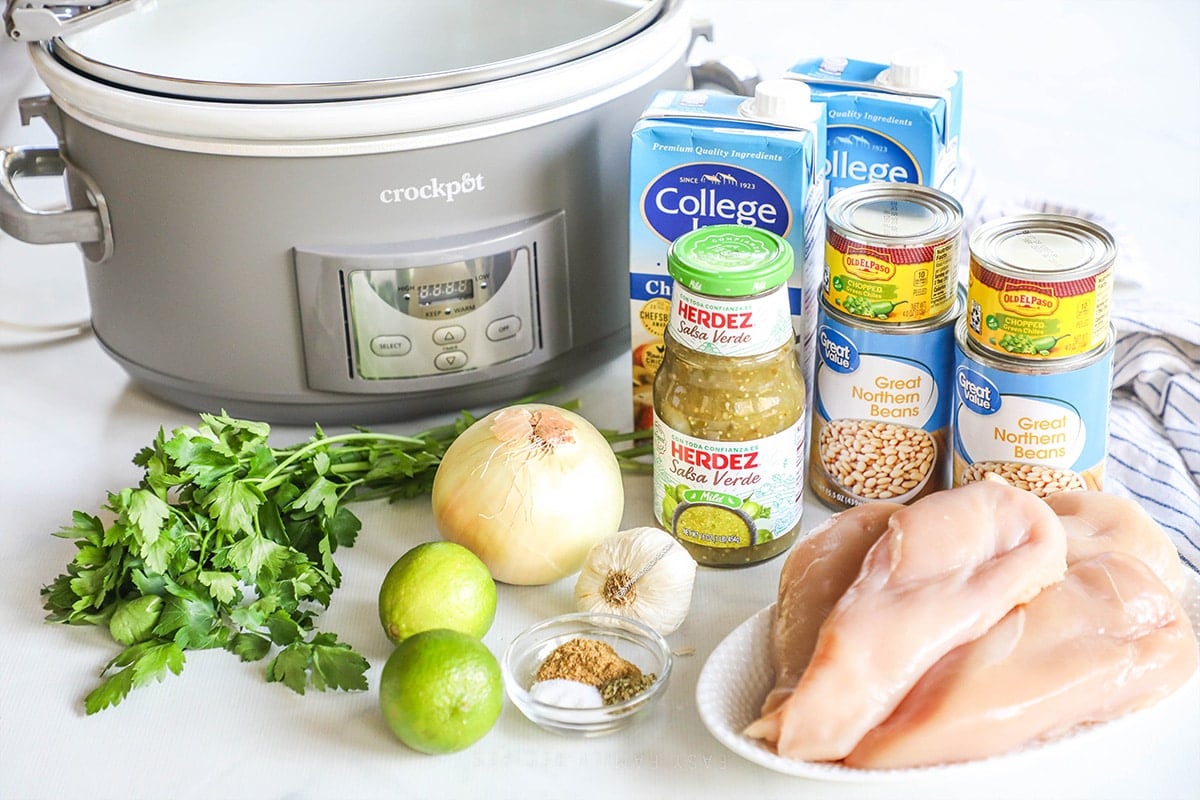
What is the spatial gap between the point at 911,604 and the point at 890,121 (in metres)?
0.45

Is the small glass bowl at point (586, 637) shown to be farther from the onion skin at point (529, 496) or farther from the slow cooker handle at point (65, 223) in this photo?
the slow cooker handle at point (65, 223)

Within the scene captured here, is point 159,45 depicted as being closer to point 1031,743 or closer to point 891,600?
point 891,600

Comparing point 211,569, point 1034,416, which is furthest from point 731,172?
point 211,569

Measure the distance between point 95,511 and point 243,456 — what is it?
23 centimetres

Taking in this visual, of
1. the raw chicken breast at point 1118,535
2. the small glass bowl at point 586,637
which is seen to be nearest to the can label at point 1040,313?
the raw chicken breast at point 1118,535

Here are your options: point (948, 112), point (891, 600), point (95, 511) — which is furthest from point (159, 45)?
point (891, 600)

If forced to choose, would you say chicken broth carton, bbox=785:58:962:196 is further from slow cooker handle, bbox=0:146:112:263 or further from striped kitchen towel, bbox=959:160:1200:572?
slow cooker handle, bbox=0:146:112:263

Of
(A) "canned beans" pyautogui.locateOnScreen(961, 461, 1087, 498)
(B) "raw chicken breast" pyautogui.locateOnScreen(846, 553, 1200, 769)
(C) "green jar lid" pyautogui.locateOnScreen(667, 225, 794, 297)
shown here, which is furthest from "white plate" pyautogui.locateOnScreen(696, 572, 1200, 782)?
(C) "green jar lid" pyautogui.locateOnScreen(667, 225, 794, 297)

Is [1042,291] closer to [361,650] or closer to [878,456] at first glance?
[878,456]

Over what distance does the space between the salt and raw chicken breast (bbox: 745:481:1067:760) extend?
0.39 feet

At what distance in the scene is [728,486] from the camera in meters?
0.99

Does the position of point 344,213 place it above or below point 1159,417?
above

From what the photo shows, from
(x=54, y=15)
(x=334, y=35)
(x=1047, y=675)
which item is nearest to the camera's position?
(x=1047, y=675)

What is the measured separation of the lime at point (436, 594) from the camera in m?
0.92
